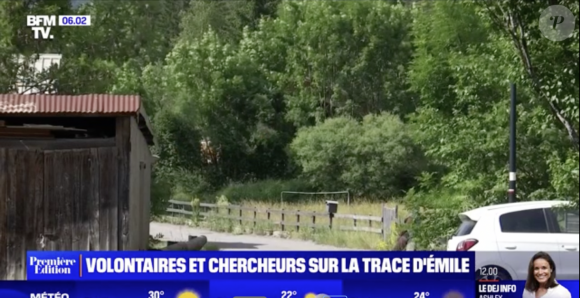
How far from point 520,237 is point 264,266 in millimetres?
6632

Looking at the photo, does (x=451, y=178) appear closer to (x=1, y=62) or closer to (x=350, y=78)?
(x=1, y=62)

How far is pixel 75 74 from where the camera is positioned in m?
26.9

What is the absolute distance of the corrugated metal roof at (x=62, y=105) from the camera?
14.6m

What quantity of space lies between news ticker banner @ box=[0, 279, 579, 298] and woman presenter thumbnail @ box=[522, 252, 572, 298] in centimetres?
61

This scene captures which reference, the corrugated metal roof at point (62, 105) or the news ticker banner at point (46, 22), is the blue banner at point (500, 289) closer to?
the corrugated metal roof at point (62, 105)

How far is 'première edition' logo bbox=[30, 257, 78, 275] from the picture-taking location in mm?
8508

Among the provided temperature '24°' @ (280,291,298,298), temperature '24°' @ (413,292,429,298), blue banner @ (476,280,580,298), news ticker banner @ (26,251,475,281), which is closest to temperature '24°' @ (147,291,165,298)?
news ticker banner @ (26,251,475,281)

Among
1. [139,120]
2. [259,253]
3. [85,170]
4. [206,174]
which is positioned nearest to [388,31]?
[206,174]

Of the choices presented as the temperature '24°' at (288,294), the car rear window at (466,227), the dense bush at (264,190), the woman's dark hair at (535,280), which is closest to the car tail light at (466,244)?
the car rear window at (466,227)

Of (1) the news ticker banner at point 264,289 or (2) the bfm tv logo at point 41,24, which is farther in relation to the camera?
(2) the bfm tv logo at point 41,24

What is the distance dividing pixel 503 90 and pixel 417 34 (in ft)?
26.3

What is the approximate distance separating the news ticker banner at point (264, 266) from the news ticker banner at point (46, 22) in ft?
67.7

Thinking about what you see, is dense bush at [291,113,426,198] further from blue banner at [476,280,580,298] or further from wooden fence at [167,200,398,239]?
blue banner at [476,280,580,298]

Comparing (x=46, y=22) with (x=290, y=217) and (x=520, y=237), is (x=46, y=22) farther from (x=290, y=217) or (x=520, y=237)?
(x=520, y=237)
